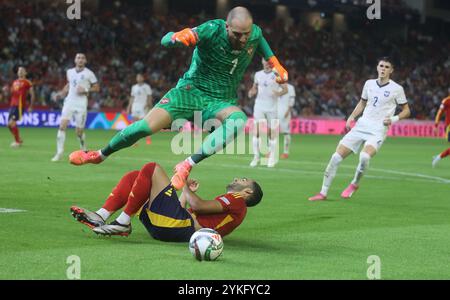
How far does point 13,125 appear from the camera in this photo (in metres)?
23.7

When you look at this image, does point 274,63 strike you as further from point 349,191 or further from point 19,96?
point 19,96

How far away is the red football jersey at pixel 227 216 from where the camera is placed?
8.30m

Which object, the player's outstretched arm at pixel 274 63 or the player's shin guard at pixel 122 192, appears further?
the player's outstretched arm at pixel 274 63

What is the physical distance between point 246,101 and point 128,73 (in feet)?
Answer: 19.5

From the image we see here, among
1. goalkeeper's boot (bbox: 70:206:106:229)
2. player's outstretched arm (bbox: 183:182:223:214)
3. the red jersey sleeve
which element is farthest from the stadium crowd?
player's outstretched arm (bbox: 183:182:223:214)

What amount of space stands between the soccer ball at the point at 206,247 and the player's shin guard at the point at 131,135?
2415 millimetres

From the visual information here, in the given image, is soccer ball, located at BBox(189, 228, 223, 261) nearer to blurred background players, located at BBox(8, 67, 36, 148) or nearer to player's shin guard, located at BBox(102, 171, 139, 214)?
player's shin guard, located at BBox(102, 171, 139, 214)

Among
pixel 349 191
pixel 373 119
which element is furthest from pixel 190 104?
pixel 373 119

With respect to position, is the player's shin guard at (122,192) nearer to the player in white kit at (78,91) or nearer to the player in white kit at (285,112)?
the player in white kit at (78,91)

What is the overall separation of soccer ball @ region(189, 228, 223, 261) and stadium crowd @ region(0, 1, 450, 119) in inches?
1164

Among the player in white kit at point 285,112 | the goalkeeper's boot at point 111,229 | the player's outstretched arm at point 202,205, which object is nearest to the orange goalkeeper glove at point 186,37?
the player's outstretched arm at point 202,205
